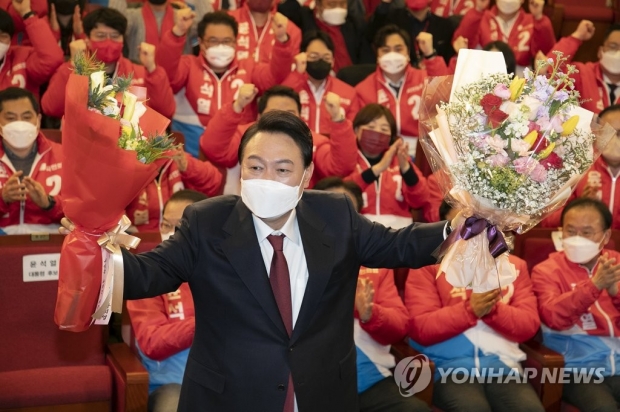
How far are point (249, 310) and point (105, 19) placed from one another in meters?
3.31

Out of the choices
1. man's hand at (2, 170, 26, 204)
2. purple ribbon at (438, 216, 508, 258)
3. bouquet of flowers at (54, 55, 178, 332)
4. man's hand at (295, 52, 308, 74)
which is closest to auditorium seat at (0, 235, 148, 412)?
man's hand at (2, 170, 26, 204)

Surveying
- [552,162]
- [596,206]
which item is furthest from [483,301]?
[552,162]

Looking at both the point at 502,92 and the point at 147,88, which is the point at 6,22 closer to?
the point at 147,88

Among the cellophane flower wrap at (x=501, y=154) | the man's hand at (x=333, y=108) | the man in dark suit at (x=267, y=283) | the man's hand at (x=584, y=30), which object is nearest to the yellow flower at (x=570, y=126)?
the cellophane flower wrap at (x=501, y=154)

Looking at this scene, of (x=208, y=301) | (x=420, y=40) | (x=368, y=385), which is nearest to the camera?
(x=208, y=301)

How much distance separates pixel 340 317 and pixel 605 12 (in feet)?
18.5

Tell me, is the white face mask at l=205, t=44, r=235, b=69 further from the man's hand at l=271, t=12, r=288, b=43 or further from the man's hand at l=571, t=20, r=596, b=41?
the man's hand at l=571, t=20, r=596, b=41

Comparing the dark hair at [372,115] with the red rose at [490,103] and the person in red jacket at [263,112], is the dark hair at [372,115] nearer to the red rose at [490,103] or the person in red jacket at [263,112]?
the person in red jacket at [263,112]

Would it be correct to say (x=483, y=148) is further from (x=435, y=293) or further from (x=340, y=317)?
(x=435, y=293)

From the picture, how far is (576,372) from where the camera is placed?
12.3 feet

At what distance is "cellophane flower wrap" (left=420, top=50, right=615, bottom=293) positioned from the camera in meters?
2.11

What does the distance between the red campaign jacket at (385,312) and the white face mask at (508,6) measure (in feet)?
11.0

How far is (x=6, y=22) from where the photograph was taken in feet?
16.2

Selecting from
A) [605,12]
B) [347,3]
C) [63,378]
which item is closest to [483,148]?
[63,378]
